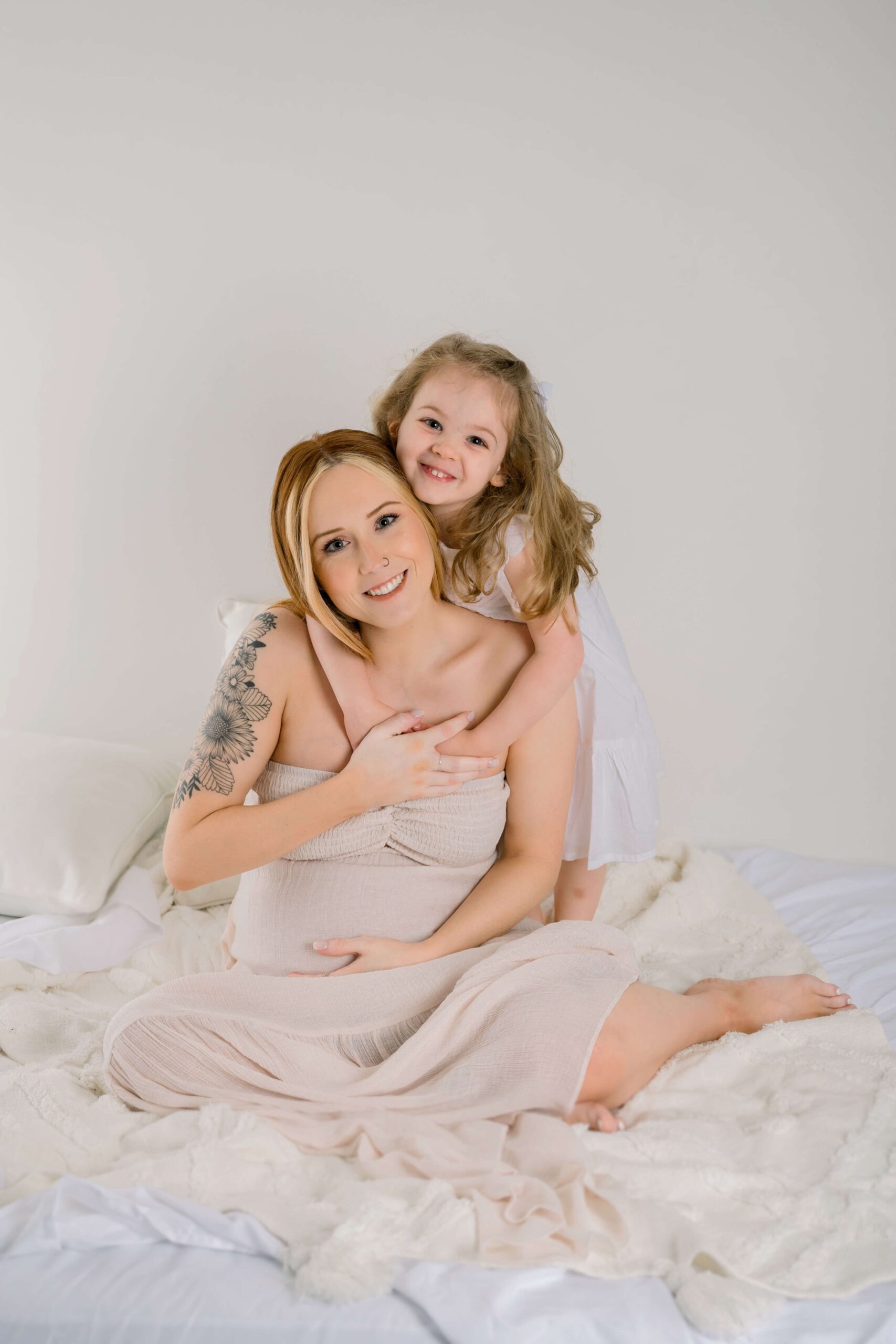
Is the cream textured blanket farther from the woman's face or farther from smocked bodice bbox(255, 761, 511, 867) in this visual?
the woman's face

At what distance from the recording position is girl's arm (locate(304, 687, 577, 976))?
5.49 ft

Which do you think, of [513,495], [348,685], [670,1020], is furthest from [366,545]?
[670,1020]

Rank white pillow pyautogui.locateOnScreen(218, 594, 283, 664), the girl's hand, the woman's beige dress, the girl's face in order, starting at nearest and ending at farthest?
the woman's beige dress, the girl's hand, the girl's face, white pillow pyautogui.locateOnScreen(218, 594, 283, 664)

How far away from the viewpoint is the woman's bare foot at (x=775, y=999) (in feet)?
5.65

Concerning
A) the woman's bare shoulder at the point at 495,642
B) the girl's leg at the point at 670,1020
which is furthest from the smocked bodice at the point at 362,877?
the girl's leg at the point at 670,1020

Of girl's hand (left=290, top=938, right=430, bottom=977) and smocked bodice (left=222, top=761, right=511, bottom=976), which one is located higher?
smocked bodice (left=222, top=761, right=511, bottom=976)

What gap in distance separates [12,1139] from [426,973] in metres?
0.60

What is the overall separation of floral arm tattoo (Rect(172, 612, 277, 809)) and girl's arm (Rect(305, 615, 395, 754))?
0.32 feet

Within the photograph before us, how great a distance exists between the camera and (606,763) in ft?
7.12

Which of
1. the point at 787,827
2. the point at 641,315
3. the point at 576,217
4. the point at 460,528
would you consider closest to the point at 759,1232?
the point at 460,528

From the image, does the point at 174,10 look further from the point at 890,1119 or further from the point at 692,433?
the point at 890,1119

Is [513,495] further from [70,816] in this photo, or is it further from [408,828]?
[70,816]

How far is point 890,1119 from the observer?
1.44 meters

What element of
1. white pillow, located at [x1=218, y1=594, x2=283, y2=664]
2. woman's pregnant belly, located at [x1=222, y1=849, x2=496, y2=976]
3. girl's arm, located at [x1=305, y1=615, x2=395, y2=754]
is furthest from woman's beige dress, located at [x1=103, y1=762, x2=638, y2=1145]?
white pillow, located at [x1=218, y1=594, x2=283, y2=664]
